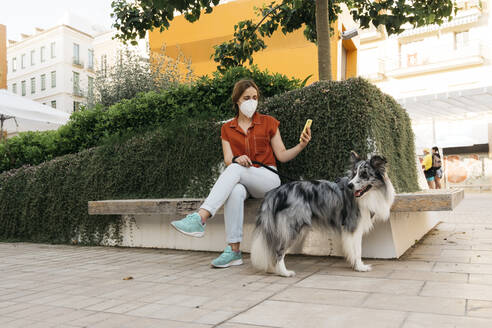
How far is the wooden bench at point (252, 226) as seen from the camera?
396cm

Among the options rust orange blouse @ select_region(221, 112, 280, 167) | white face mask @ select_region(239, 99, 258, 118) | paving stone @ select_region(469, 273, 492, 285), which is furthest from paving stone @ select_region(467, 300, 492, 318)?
white face mask @ select_region(239, 99, 258, 118)

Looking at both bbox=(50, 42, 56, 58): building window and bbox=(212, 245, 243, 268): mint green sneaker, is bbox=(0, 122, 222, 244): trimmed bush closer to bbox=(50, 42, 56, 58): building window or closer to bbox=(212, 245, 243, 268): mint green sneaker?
bbox=(212, 245, 243, 268): mint green sneaker

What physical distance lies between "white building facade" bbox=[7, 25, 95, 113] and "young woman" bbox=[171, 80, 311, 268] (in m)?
38.2

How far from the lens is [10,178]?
283 inches

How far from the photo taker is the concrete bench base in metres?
4.30

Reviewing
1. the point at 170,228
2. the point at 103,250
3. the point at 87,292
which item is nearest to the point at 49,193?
the point at 103,250

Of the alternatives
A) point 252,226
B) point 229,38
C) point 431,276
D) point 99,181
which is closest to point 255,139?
point 252,226

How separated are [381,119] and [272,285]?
241 centimetres

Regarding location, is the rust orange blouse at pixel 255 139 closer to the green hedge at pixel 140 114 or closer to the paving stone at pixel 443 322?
the green hedge at pixel 140 114

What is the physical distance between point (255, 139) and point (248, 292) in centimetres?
172

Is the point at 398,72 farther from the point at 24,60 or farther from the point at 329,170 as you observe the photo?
the point at 24,60

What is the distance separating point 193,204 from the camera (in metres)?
4.61

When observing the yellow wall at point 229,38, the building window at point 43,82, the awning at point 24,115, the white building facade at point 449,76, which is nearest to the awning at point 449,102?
the white building facade at point 449,76

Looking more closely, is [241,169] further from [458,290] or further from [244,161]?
[458,290]
